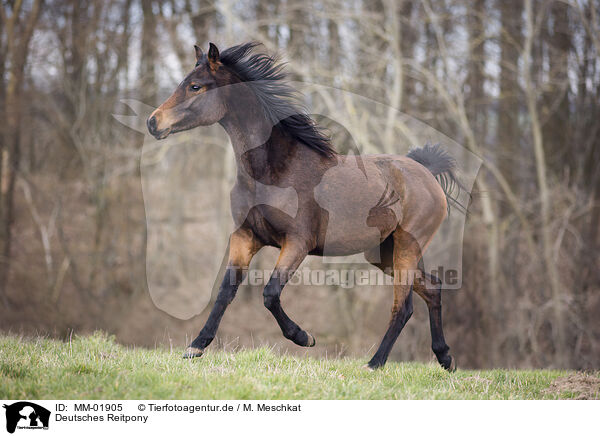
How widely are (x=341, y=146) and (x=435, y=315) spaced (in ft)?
21.5

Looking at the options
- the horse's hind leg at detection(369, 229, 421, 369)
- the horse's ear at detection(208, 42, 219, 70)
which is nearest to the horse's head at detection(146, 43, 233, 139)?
the horse's ear at detection(208, 42, 219, 70)

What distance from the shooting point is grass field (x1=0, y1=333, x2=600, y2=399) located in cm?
354

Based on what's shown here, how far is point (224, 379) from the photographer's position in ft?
12.4

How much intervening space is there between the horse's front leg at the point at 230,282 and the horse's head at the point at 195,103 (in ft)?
3.14

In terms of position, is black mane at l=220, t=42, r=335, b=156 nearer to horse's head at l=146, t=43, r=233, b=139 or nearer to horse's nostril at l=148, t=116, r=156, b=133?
horse's head at l=146, t=43, r=233, b=139

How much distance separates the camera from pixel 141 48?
1395 cm

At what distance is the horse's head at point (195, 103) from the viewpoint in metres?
4.31

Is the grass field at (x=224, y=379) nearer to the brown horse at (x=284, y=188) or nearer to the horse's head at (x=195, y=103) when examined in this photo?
the brown horse at (x=284, y=188)

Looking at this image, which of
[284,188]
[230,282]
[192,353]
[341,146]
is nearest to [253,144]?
[284,188]

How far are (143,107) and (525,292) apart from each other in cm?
913

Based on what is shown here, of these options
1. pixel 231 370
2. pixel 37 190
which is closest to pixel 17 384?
pixel 231 370

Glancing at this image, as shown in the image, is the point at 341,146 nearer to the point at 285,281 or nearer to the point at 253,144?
the point at 253,144

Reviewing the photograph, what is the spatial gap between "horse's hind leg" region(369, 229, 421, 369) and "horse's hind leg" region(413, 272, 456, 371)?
27cm
